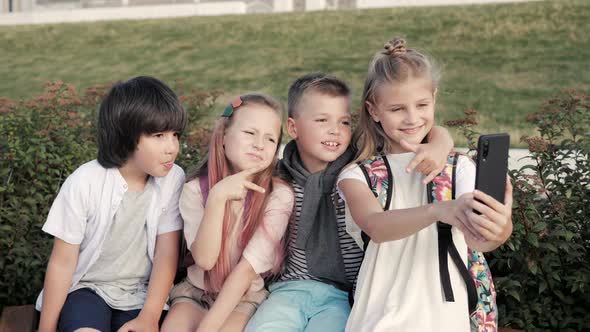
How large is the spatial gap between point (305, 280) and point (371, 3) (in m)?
23.0

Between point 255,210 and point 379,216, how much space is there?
0.64 meters

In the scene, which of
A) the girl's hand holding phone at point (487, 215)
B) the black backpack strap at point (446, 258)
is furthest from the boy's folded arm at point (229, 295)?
the girl's hand holding phone at point (487, 215)

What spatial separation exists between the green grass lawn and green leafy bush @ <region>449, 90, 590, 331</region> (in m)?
8.62

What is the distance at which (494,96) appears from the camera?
13305mm

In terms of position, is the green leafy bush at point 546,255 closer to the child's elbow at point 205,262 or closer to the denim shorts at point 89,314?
the child's elbow at point 205,262

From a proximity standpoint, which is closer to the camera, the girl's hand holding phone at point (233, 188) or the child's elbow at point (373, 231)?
the child's elbow at point (373, 231)

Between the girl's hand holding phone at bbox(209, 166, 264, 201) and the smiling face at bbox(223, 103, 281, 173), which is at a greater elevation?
the smiling face at bbox(223, 103, 281, 173)

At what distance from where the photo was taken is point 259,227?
8.42 ft

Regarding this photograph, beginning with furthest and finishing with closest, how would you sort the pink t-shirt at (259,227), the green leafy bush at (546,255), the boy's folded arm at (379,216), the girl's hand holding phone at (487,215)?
the green leafy bush at (546,255) < the pink t-shirt at (259,227) < the boy's folded arm at (379,216) < the girl's hand holding phone at (487,215)

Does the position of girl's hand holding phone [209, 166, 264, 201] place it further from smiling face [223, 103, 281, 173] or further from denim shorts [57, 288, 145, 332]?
denim shorts [57, 288, 145, 332]

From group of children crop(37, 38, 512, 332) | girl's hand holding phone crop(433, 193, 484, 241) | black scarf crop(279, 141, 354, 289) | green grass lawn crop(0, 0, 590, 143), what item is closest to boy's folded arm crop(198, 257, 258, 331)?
group of children crop(37, 38, 512, 332)

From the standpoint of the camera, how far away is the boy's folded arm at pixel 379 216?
2.00 m

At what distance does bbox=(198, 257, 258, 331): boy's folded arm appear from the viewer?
7.91 ft

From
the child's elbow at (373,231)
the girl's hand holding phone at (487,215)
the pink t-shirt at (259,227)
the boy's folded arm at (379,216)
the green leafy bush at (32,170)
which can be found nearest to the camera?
the girl's hand holding phone at (487,215)
